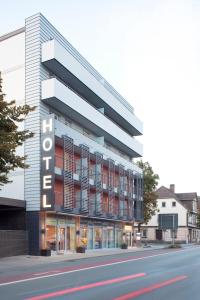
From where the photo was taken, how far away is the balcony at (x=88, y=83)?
40.2 meters

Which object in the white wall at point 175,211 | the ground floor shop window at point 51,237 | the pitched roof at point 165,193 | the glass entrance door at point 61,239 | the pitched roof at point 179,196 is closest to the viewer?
the ground floor shop window at point 51,237

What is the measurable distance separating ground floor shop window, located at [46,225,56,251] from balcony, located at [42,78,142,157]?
10305 millimetres

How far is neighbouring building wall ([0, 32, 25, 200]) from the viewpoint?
3978 cm

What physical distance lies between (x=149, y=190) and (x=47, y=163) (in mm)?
32045

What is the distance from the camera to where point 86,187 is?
45.2 meters

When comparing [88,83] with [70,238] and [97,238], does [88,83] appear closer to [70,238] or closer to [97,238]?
[70,238]

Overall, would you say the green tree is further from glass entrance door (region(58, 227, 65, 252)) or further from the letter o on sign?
glass entrance door (region(58, 227, 65, 252))

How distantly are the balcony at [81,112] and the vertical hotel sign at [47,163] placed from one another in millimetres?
2289

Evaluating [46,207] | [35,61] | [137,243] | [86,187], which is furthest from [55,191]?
[137,243]

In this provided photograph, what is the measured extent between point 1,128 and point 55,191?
1932cm

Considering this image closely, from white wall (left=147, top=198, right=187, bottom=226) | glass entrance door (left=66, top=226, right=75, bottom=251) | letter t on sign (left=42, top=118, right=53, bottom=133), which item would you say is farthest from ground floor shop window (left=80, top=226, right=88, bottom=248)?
white wall (left=147, top=198, right=187, bottom=226)

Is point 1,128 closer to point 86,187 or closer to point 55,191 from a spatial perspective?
point 55,191

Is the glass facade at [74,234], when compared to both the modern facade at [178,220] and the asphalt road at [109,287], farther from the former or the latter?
the modern facade at [178,220]

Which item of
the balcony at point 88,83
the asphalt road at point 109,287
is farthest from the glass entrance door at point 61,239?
the asphalt road at point 109,287
